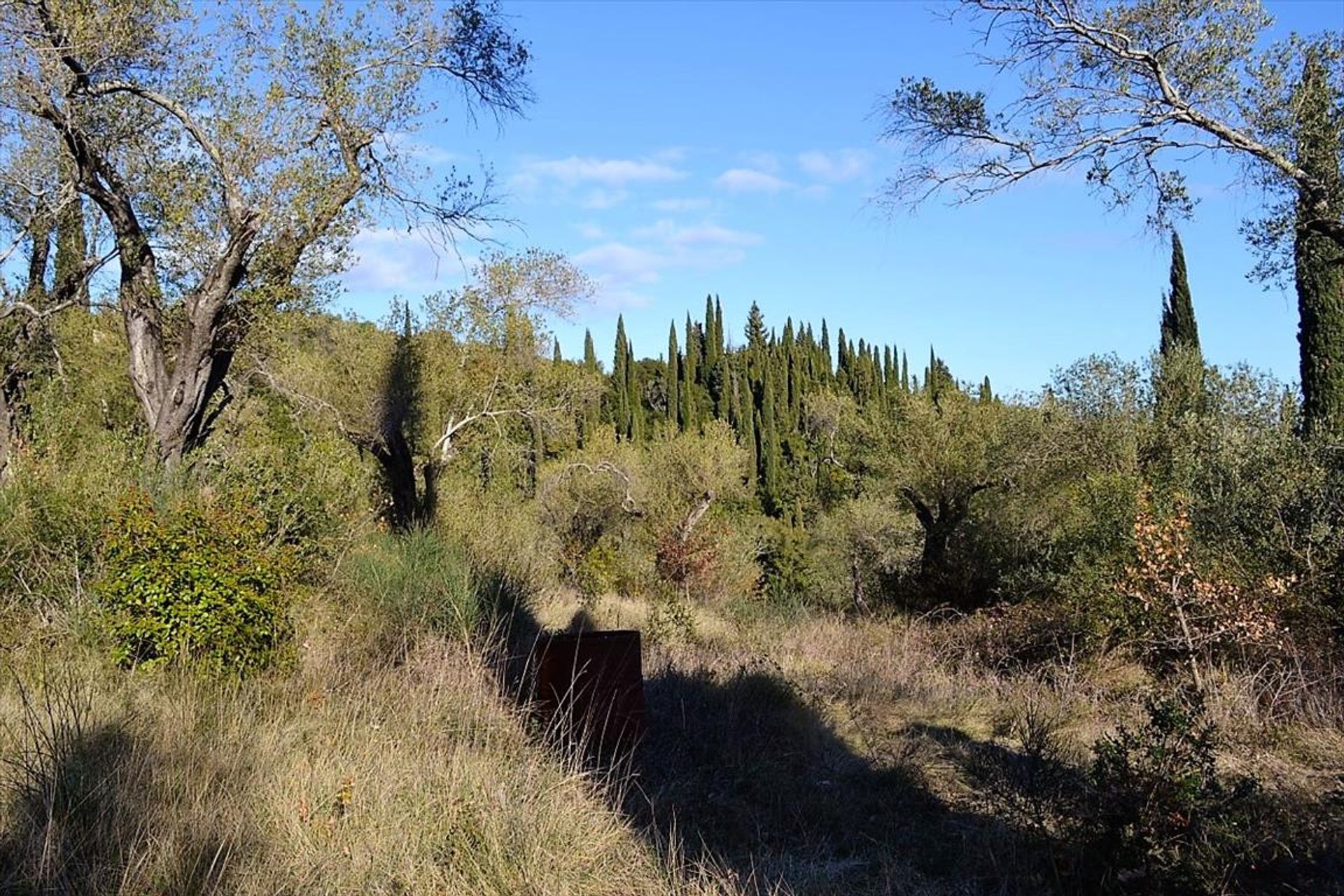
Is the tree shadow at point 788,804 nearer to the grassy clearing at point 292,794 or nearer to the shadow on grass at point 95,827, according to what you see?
the grassy clearing at point 292,794

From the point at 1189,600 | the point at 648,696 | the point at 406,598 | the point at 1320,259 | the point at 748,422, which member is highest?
the point at 748,422

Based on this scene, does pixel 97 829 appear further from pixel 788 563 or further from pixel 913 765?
pixel 788 563

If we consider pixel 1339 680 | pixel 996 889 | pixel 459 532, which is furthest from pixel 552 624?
pixel 1339 680

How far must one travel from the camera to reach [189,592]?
5.99 m

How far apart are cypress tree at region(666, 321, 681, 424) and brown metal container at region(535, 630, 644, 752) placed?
5060 centimetres

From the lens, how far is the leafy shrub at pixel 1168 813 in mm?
4020

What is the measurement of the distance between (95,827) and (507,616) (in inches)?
195

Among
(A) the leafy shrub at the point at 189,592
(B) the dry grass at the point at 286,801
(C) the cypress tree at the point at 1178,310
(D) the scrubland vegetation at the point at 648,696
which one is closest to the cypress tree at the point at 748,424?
(C) the cypress tree at the point at 1178,310

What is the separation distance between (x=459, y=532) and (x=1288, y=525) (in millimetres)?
9336

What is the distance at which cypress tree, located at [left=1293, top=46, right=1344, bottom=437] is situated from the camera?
820 centimetres

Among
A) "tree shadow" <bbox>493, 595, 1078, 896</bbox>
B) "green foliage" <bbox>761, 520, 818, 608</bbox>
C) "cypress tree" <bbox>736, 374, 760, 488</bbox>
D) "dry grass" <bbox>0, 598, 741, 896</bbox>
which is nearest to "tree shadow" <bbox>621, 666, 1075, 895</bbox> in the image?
"tree shadow" <bbox>493, 595, 1078, 896</bbox>

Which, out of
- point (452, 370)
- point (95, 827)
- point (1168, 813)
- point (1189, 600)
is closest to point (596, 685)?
point (95, 827)

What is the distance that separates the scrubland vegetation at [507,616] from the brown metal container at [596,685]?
0.15 meters

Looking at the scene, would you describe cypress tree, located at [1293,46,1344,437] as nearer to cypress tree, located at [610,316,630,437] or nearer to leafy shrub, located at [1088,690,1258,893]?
leafy shrub, located at [1088,690,1258,893]
